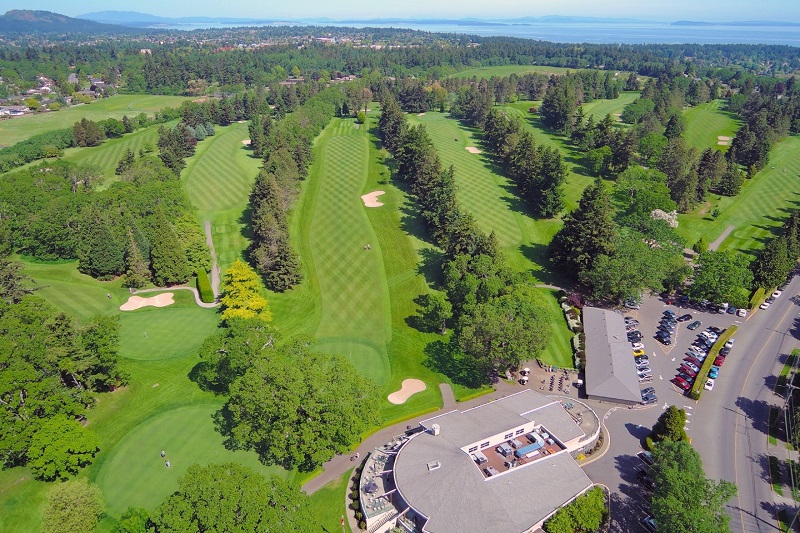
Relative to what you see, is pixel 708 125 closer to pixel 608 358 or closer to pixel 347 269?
pixel 608 358

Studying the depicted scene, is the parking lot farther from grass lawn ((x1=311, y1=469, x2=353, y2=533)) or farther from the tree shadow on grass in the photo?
grass lawn ((x1=311, y1=469, x2=353, y2=533))

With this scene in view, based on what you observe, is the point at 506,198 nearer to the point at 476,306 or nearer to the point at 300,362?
the point at 476,306

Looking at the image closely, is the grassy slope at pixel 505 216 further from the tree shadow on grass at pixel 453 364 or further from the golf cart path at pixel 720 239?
the golf cart path at pixel 720 239

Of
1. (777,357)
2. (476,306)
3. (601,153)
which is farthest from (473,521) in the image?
(601,153)

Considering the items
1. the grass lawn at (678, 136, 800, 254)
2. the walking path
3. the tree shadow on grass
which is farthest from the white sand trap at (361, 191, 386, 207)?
the grass lawn at (678, 136, 800, 254)

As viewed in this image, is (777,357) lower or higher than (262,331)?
lower
